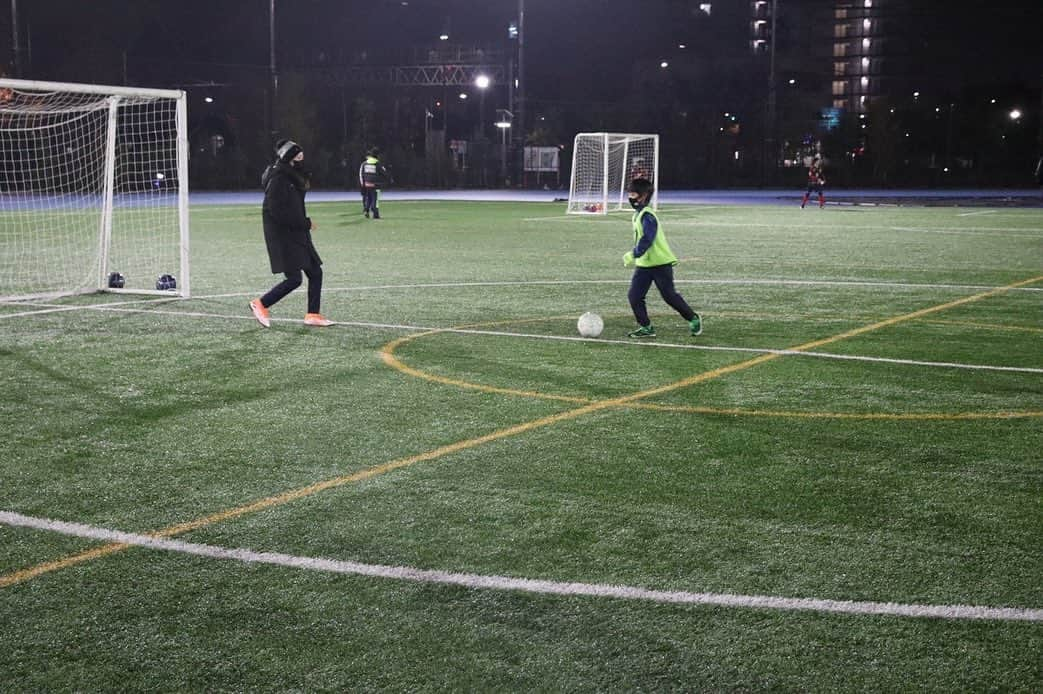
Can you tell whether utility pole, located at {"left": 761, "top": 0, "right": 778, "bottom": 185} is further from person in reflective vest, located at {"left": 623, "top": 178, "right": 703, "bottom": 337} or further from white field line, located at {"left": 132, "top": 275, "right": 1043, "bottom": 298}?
person in reflective vest, located at {"left": 623, "top": 178, "right": 703, "bottom": 337}

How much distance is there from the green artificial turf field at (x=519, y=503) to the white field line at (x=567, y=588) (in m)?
0.01

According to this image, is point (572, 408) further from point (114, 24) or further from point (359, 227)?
point (114, 24)

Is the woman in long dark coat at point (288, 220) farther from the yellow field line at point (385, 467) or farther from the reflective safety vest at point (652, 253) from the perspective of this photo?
the reflective safety vest at point (652, 253)

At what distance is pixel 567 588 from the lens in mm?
4215

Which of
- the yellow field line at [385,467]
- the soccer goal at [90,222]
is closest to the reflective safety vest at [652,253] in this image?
the yellow field line at [385,467]

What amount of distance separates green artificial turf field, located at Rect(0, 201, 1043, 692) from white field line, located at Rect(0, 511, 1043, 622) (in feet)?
0.05

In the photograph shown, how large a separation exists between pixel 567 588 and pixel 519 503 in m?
1.09

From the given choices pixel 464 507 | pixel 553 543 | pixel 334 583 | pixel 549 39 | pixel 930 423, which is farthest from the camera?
pixel 549 39

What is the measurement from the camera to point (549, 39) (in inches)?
3196

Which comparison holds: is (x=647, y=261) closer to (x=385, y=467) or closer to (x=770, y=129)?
(x=385, y=467)

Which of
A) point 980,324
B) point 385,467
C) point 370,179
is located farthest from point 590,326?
point 370,179

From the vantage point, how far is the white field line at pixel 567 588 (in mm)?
3992

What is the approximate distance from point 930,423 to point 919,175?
66.8 meters

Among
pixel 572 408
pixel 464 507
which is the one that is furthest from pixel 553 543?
pixel 572 408
